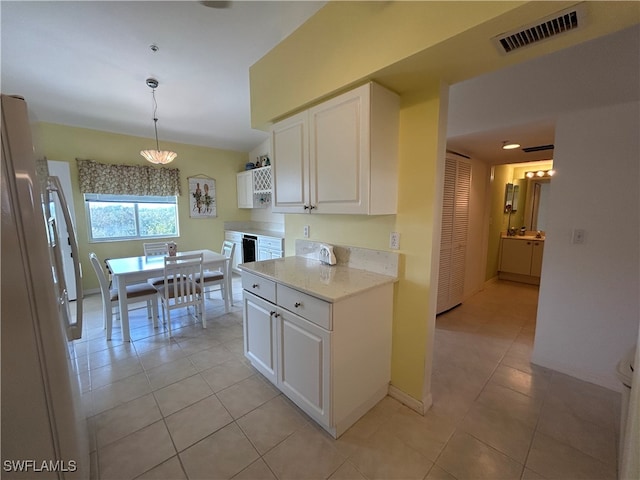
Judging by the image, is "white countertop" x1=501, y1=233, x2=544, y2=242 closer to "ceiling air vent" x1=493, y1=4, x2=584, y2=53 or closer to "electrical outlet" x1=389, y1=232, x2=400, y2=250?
"electrical outlet" x1=389, y1=232, x2=400, y2=250

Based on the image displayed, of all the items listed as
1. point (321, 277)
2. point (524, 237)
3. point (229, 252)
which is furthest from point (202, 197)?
point (524, 237)

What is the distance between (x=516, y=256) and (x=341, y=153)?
471 cm

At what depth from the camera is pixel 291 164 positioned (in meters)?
2.08

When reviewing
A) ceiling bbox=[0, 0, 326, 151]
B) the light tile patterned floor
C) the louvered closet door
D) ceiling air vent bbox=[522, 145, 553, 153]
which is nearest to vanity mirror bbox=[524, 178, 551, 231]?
ceiling air vent bbox=[522, 145, 553, 153]

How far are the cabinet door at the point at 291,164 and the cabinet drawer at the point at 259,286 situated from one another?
0.61 metres

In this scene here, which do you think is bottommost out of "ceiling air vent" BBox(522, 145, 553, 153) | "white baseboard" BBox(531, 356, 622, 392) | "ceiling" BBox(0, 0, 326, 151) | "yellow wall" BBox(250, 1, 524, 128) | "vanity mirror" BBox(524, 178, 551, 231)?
"white baseboard" BBox(531, 356, 622, 392)

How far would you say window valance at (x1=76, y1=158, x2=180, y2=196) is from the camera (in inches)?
156

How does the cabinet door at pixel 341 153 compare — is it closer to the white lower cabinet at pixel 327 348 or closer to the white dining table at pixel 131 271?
the white lower cabinet at pixel 327 348

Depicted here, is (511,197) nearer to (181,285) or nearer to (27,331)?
(181,285)

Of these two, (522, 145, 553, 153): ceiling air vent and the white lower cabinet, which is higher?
(522, 145, 553, 153): ceiling air vent

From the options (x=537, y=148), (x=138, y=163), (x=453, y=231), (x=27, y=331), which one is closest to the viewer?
(x=27, y=331)

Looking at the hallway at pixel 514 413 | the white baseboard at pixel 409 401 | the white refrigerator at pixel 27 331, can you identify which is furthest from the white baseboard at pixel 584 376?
the white refrigerator at pixel 27 331

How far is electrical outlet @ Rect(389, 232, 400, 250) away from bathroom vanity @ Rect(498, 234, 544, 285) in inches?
167

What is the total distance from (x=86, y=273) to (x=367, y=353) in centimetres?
468
